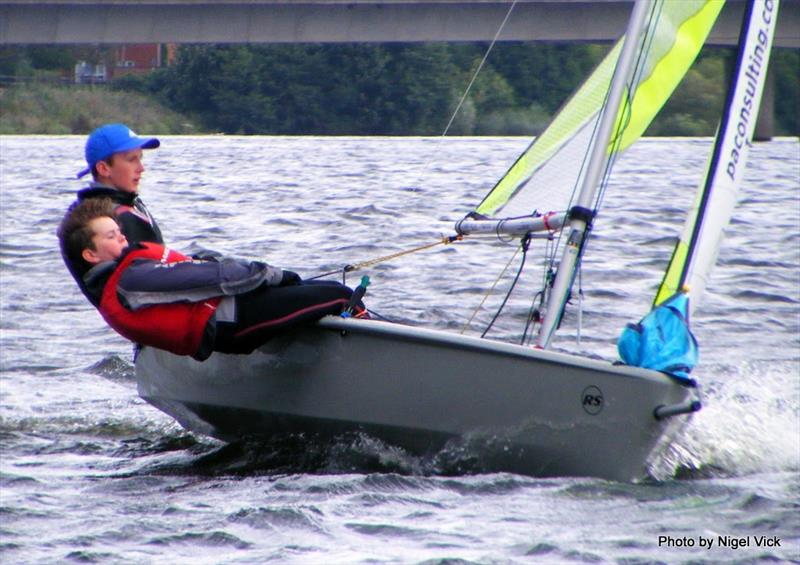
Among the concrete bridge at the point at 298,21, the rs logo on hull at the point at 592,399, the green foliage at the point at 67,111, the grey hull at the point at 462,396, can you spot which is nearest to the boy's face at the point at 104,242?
the grey hull at the point at 462,396

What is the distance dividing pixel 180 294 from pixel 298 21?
28812mm

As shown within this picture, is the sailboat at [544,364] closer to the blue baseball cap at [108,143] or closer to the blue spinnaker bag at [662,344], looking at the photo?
the blue spinnaker bag at [662,344]

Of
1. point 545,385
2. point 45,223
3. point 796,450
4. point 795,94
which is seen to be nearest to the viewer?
point 545,385

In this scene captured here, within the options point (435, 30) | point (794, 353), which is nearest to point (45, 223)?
point (794, 353)

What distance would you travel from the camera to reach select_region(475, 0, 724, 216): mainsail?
472 centimetres

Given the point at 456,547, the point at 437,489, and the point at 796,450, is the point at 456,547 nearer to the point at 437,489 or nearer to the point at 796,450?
the point at 437,489

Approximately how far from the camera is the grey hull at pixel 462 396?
4129 millimetres

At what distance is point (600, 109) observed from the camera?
16.6 ft

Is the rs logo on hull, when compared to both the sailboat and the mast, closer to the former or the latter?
the sailboat

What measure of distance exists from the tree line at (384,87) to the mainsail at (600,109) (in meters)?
33.7

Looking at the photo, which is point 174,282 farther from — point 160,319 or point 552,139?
point 552,139

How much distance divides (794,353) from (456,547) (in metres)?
3.86

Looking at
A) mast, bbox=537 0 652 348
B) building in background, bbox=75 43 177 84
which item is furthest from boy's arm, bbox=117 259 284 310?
building in background, bbox=75 43 177 84

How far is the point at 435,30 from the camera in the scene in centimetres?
3162
